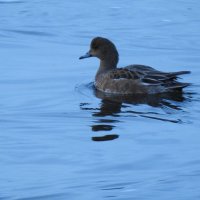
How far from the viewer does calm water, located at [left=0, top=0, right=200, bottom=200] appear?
928cm

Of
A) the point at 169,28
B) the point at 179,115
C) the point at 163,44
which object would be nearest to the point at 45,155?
the point at 179,115

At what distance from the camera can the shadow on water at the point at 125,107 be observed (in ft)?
39.1

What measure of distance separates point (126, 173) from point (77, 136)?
69.4 inches

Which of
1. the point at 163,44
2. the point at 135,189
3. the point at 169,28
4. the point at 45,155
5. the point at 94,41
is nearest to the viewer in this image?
the point at 135,189

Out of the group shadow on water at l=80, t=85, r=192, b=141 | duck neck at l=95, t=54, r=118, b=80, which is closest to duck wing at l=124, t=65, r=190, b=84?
shadow on water at l=80, t=85, r=192, b=141

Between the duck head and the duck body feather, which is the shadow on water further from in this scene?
the duck head

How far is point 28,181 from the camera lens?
9297 millimetres

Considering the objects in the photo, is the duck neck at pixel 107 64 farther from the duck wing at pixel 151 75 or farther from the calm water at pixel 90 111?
the duck wing at pixel 151 75

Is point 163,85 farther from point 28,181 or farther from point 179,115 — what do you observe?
point 28,181

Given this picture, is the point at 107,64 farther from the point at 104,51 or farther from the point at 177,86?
the point at 177,86

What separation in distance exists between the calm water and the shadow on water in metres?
0.02

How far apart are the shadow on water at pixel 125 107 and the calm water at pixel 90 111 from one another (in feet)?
0.05

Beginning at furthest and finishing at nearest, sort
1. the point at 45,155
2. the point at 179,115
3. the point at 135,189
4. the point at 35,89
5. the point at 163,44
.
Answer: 1. the point at 163,44
2. the point at 35,89
3. the point at 179,115
4. the point at 45,155
5. the point at 135,189

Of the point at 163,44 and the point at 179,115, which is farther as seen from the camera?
the point at 163,44
